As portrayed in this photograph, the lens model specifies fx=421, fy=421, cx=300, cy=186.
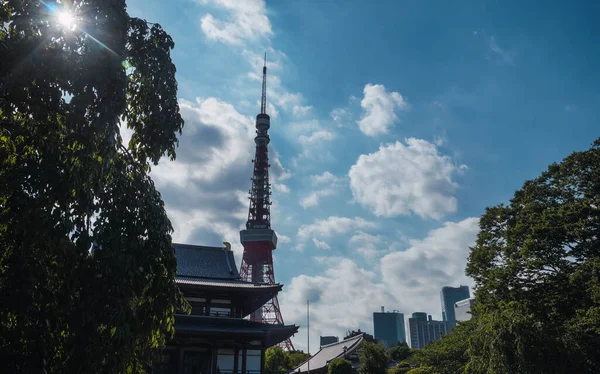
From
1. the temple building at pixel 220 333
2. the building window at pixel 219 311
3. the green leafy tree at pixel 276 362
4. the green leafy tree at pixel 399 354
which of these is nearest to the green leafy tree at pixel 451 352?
the temple building at pixel 220 333

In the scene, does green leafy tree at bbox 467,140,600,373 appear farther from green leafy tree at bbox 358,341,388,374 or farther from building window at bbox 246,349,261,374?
green leafy tree at bbox 358,341,388,374

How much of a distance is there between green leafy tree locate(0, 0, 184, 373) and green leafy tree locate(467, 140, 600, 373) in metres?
13.9

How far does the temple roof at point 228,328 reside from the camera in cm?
2043

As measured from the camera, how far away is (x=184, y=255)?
29.0 m

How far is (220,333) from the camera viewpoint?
20609mm

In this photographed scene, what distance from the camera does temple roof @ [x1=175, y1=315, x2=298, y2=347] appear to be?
67.0 feet

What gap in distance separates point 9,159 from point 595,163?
873 inches

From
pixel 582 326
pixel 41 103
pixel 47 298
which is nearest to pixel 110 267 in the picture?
pixel 47 298

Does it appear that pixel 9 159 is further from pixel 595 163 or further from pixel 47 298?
pixel 595 163

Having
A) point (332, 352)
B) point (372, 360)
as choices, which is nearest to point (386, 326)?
point (332, 352)

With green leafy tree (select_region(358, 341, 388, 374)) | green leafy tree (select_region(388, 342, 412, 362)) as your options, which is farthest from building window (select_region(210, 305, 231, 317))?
green leafy tree (select_region(388, 342, 412, 362))

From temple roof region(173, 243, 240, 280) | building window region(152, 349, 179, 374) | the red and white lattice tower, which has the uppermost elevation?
the red and white lattice tower

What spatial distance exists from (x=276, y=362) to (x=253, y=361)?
25212 mm

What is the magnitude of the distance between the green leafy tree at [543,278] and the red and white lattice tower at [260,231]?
31074mm
